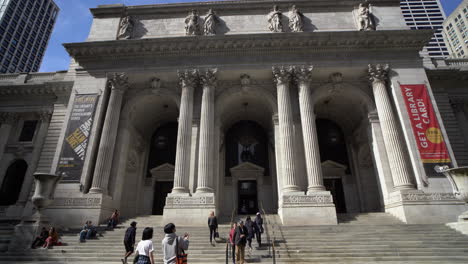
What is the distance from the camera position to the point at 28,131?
2580 centimetres

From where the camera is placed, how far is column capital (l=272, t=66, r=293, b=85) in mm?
18938

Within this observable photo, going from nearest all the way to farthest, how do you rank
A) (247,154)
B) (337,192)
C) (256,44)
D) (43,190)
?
(43,190) → (256,44) → (337,192) → (247,154)

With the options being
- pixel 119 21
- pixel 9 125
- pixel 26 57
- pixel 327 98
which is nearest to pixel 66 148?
pixel 119 21

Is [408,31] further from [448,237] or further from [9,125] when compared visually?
[9,125]

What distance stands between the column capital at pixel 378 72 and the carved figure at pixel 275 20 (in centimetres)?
742

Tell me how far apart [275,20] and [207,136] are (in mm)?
11061

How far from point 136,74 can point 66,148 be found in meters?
7.20

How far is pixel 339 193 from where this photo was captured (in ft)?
74.8

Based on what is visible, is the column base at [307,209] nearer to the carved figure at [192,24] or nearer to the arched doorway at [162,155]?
the arched doorway at [162,155]

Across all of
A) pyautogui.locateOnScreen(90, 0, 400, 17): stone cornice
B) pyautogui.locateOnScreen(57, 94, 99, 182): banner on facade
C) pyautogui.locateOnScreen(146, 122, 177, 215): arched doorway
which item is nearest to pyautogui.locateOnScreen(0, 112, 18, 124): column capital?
pyautogui.locateOnScreen(57, 94, 99, 182): banner on facade

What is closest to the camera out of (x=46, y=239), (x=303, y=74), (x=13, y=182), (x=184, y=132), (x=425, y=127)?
(x=46, y=239)

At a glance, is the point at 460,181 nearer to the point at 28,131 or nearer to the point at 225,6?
the point at 225,6

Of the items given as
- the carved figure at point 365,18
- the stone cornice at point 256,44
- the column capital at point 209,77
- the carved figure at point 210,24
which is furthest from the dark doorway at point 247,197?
the carved figure at point 365,18

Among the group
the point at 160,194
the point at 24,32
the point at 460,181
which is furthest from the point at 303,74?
the point at 24,32
